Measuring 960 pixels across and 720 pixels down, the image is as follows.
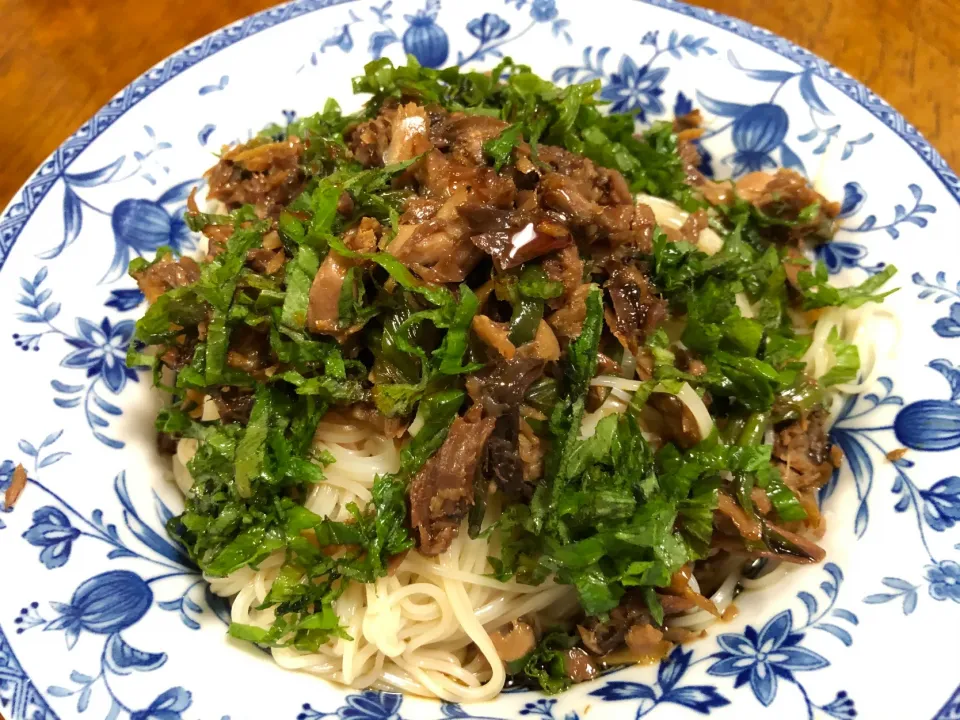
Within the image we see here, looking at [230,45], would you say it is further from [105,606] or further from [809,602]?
[809,602]

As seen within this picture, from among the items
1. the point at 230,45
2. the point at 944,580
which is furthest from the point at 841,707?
the point at 230,45

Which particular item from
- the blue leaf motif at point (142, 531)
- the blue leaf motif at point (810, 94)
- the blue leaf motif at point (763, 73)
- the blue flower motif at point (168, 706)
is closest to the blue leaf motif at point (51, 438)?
the blue leaf motif at point (142, 531)

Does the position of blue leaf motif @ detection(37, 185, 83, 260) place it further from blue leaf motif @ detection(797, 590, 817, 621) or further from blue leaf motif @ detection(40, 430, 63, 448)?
blue leaf motif @ detection(797, 590, 817, 621)

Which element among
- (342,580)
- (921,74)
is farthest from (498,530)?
(921,74)

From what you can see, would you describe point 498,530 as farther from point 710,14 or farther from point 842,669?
point 710,14

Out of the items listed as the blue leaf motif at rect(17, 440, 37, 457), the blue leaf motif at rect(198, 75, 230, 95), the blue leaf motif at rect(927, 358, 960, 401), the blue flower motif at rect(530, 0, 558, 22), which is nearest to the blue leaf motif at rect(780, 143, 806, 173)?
the blue leaf motif at rect(927, 358, 960, 401)

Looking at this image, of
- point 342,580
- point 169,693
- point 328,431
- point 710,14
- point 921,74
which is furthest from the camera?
point 921,74

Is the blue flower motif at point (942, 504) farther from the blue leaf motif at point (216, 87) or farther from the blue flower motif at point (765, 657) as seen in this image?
the blue leaf motif at point (216, 87)
